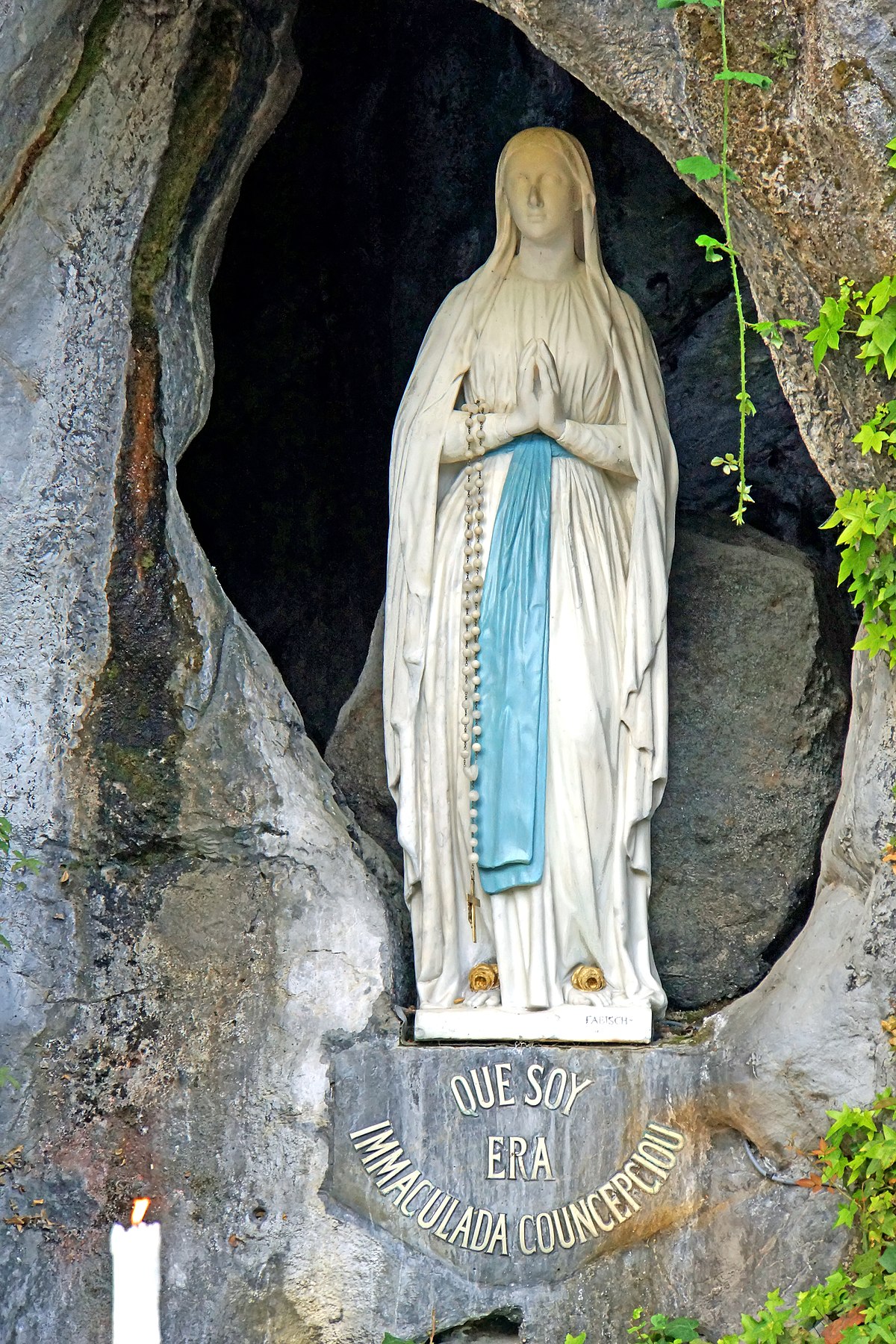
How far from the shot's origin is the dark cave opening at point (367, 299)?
5836 millimetres

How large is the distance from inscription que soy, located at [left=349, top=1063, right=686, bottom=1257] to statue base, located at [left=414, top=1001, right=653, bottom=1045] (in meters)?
0.09

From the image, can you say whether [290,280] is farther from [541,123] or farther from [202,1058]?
[202,1058]

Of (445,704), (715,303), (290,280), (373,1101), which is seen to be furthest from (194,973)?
(715,303)

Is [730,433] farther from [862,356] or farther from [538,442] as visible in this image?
[862,356]

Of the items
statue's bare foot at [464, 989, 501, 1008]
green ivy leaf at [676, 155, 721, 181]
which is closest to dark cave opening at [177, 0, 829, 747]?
statue's bare foot at [464, 989, 501, 1008]

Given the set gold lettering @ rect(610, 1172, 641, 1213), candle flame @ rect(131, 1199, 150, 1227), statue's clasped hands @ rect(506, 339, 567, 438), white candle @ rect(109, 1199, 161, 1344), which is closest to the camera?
white candle @ rect(109, 1199, 161, 1344)

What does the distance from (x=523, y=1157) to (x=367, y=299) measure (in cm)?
277

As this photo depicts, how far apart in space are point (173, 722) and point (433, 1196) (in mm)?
1373

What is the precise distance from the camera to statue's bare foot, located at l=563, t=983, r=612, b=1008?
15.6 ft

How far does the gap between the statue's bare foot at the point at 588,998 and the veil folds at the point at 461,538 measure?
345mm

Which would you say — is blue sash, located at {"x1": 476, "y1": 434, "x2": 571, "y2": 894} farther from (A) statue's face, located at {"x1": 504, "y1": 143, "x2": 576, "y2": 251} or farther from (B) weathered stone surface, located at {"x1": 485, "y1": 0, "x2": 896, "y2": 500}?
(B) weathered stone surface, located at {"x1": 485, "y1": 0, "x2": 896, "y2": 500}

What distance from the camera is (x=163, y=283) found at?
5180 millimetres

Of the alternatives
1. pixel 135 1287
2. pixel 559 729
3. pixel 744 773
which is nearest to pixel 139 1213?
pixel 135 1287

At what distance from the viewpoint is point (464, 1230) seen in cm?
464
